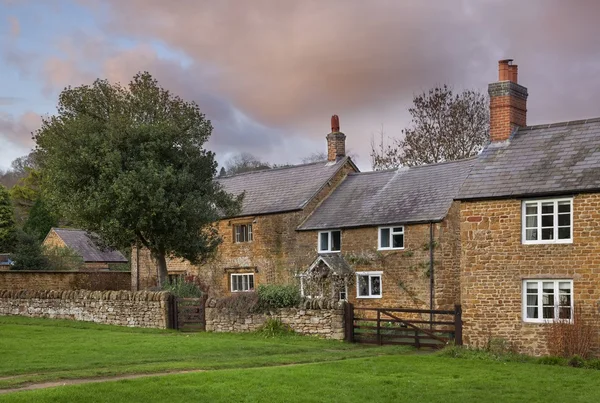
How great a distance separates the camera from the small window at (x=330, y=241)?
38094mm

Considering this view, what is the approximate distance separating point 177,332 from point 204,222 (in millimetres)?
6998

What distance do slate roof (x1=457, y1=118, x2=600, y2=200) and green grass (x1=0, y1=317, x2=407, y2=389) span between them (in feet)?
20.4

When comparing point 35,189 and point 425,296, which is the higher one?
point 35,189

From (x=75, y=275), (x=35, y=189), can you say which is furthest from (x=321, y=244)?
(x=35, y=189)

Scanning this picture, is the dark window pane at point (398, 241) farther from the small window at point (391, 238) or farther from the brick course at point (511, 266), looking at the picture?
the brick course at point (511, 266)

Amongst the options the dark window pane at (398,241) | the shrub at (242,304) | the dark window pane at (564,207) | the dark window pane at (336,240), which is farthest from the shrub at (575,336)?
the dark window pane at (336,240)

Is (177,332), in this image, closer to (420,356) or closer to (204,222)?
(204,222)

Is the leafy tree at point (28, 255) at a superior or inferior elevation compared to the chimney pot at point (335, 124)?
inferior

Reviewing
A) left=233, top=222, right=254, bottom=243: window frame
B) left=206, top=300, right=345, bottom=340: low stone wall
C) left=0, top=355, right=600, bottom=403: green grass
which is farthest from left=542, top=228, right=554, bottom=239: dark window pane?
left=233, top=222, right=254, bottom=243: window frame

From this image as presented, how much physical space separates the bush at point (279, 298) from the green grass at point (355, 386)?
795 centimetres

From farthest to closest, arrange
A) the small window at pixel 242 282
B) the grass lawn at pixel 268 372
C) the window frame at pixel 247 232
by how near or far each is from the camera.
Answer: the window frame at pixel 247 232 < the small window at pixel 242 282 < the grass lawn at pixel 268 372

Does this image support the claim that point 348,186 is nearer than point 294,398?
No

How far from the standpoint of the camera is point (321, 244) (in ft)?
127

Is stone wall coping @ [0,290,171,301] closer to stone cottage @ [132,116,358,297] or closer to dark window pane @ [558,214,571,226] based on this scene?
stone cottage @ [132,116,358,297]
